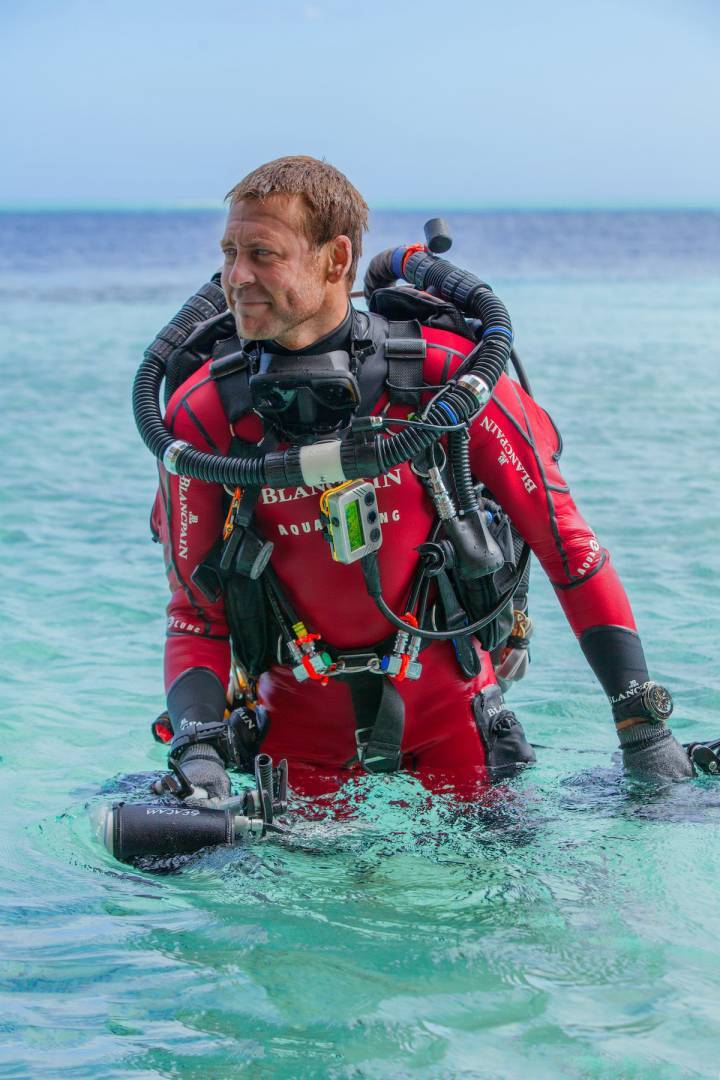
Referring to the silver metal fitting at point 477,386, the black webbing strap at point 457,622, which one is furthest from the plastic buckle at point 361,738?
the silver metal fitting at point 477,386

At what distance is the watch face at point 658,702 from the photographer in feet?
9.30

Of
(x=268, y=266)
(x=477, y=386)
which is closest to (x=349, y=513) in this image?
(x=477, y=386)

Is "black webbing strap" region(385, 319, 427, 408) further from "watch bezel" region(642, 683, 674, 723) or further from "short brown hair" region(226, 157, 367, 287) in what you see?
"watch bezel" region(642, 683, 674, 723)

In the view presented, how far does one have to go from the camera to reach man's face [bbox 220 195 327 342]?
2.62 metres

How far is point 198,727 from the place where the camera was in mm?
2809

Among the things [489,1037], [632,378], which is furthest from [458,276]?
[632,378]

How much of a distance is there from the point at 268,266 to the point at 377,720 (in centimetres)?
109

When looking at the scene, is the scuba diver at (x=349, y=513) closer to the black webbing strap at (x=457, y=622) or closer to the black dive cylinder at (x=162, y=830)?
the black webbing strap at (x=457, y=622)

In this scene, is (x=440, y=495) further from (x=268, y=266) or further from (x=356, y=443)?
(x=268, y=266)

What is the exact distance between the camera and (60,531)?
22.6 feet

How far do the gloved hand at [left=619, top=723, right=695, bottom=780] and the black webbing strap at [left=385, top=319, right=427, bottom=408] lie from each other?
0.94 metres

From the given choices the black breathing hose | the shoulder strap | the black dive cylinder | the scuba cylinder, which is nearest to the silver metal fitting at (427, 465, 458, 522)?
the black breathing hose

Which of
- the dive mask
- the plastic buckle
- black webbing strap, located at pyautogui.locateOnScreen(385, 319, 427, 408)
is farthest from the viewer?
the plastic buckle

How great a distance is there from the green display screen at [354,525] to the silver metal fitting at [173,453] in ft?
1.24
